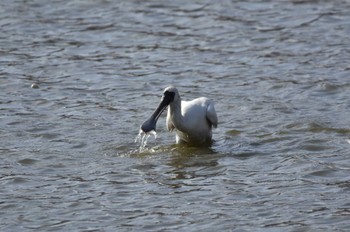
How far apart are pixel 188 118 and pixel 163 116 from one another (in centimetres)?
160

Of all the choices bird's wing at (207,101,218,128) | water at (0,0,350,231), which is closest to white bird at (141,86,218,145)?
bird's wing at (207,101,218,128)

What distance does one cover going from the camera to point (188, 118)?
41.8ft

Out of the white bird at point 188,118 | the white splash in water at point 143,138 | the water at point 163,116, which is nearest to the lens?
the water at point 163,116

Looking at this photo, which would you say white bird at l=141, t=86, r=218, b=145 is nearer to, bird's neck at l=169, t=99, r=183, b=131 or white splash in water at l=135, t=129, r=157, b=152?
bird's neck at l=169, t=99, r=183, b=131

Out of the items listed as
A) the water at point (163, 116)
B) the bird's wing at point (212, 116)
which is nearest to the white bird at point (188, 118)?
the bird's wing at point (212, 116)

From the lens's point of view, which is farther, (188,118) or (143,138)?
(143,138)

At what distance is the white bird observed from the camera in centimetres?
1266

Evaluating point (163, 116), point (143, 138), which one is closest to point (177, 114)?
point (143, 138)

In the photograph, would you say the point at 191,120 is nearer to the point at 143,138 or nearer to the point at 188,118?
the point at 188,118

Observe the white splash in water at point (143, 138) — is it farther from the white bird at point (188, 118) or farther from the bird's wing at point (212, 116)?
the bird's wing at point (212, 116)

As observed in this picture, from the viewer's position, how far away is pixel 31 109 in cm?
1405

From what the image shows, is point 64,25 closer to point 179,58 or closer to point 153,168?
point 179,58

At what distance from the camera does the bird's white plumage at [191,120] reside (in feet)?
41.6

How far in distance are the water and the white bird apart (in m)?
0.18
